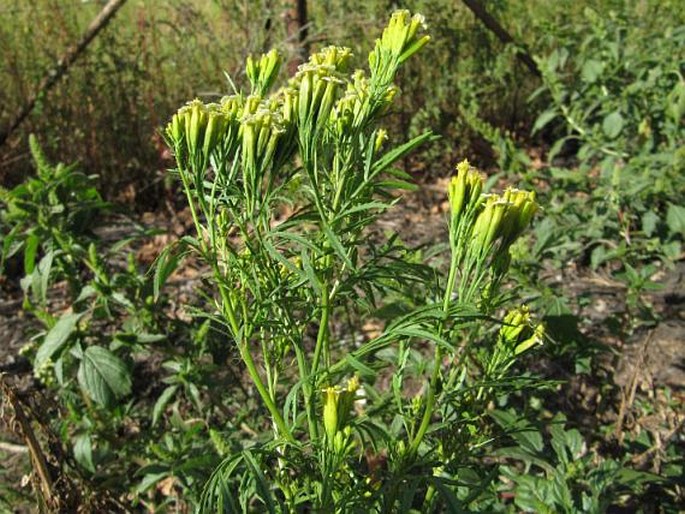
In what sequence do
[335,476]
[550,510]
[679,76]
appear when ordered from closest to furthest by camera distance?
[335,476], [550,510], [679,76]

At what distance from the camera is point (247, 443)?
2.27 metres

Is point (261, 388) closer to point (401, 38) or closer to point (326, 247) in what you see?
point (326, 247)

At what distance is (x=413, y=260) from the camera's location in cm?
237

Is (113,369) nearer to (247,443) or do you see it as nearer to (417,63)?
(247,443)

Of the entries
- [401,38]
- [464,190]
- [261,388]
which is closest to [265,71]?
[401,38]

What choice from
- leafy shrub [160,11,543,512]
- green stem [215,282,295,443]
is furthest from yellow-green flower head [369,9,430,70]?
green stem [215,282,295,443]

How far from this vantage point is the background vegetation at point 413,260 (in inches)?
82.9

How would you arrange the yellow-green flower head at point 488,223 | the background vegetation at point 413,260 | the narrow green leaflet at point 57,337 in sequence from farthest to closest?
the narrow green leaflet at point 57,337, the background vegetation at point 413,260, the yellow-green flower head at point 488,223

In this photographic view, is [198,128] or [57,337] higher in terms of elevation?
[198,128]

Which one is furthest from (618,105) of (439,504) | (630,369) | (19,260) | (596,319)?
(19,260)

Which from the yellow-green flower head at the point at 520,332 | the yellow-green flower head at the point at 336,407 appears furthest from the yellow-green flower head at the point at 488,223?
the yellow-green flower head at the point at 336,407

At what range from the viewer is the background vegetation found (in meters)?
2.11

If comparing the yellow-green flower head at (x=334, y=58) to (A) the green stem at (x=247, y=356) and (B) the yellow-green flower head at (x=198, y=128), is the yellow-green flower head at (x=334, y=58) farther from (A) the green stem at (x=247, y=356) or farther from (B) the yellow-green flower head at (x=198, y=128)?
(A) the green stem at (x=247, y=356)

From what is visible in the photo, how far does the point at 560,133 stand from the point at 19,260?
11.3ft
